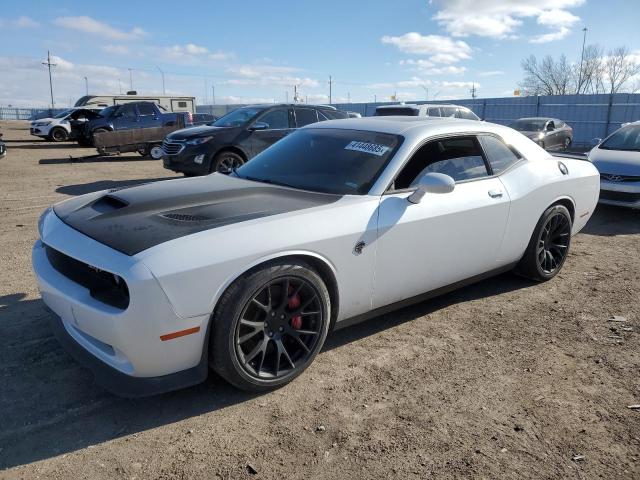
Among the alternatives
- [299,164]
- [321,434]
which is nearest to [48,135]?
[299,164]

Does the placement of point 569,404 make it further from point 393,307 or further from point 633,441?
point 393,307

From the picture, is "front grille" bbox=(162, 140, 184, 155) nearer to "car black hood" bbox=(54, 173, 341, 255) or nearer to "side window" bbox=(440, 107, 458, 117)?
"car black hood" bbox=(54, 173, 341, 255)

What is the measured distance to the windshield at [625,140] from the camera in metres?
8.34

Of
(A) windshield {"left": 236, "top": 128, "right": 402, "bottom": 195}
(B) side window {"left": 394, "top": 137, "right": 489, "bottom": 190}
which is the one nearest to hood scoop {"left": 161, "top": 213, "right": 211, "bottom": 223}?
(A) windshield {"left": 236, "top": 128, "right": 402, "bottom": 195}

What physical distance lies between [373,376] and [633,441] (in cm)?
142

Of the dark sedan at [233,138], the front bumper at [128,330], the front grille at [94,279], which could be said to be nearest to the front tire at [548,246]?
the front bumper at [128,330]

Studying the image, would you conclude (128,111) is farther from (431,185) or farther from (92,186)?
(431,185)

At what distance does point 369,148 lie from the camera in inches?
143

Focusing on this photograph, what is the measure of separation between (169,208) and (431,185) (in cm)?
168

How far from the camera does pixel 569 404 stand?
2.89 metres

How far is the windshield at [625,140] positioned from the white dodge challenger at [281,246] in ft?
16.7

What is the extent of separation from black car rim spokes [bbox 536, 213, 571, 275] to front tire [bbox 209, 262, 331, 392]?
260 centimetres

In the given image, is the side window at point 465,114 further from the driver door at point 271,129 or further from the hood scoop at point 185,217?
the hood scoop at point 185,217

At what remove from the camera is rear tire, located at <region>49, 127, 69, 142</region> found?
74.6ft
